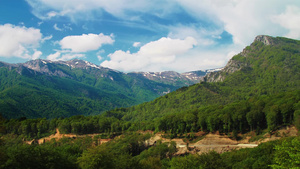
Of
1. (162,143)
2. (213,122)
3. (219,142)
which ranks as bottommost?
(162,143)

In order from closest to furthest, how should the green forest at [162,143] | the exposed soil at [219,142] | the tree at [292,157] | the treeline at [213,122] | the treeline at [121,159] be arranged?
the tree at [292,157], the treeline at [121,159], the green forest at [162,143], the exposed soil at [219,142], the treeline at [213,122]

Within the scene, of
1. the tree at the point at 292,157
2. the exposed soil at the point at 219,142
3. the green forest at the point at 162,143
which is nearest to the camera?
the tree at the point at 292,157

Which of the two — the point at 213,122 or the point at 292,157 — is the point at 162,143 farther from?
the point at 292,157

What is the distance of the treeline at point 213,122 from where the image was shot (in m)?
80.6

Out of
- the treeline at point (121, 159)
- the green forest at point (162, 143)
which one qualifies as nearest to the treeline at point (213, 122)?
the green forest at point (162, 143)

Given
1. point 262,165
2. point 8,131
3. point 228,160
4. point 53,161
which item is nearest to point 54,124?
point 8,131

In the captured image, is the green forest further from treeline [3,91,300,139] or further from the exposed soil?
the exposed soil

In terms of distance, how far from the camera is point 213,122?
304ft

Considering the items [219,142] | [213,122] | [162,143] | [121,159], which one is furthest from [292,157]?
[162,143]

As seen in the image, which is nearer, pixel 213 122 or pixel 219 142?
pixel 219 142

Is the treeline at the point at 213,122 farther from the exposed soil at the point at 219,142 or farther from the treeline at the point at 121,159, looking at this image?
the treeline at the point at 121,159

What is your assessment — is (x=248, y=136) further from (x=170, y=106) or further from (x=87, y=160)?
(x=170, y=106)

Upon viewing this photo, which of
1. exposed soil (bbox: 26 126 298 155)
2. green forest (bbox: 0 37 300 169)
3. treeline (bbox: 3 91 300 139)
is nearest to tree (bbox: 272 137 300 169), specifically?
green forest (bbox: 0 37 300 169)

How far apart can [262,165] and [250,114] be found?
49.3 metres
